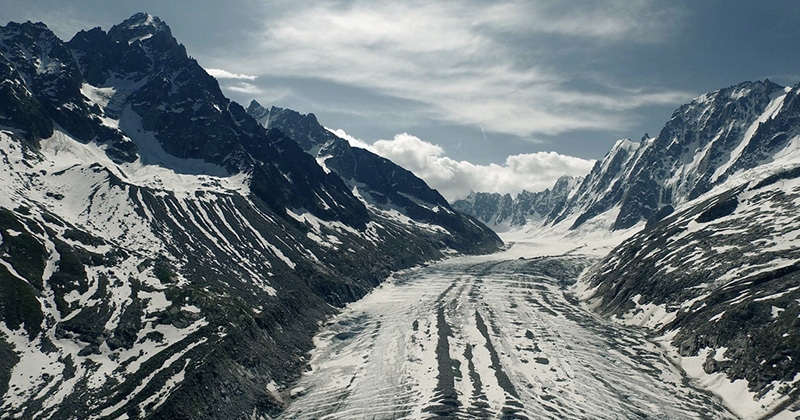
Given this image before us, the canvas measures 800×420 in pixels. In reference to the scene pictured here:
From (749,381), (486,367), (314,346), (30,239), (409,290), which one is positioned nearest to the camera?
(749,381)

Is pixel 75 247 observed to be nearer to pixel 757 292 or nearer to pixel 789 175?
pixel 757 292

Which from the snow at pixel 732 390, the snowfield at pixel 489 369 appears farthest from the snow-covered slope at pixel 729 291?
the snowfield at pixel 489 369

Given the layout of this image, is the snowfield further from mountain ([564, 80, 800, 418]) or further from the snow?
mountain ([564, 80, 800, 418])

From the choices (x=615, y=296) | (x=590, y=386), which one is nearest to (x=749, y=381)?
(x=590, y=386)

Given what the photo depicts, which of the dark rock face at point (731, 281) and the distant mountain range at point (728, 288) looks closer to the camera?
the distant mountain range at point (728, 288)

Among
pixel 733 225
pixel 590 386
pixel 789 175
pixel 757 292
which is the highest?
pixel 789 175

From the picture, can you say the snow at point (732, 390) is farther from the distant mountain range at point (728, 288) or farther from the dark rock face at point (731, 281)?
the dark rock face at point (731, 281)

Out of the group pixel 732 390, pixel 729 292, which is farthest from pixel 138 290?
pixel 729 292

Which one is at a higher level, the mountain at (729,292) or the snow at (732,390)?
the mountain at (729,292)
